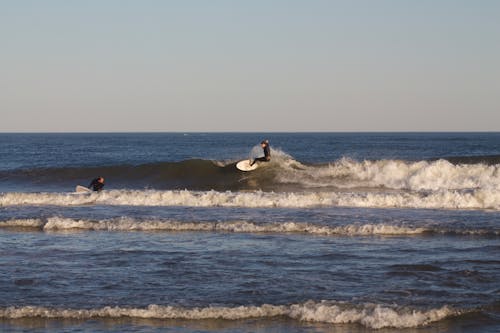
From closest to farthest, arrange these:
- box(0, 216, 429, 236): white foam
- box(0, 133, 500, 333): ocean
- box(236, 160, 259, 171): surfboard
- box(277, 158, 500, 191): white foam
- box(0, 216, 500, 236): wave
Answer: box(0, 133, 500, 333): ocean < box(0, 216, 500, 236): wave < box(0, 216, 429, 236): white foam < box(277, 158, 500, 191): white foam < box(236, 160, 259, 171): surfboard

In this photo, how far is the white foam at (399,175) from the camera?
103 feet

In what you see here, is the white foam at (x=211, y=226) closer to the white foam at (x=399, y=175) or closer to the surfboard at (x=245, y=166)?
the white foam at (x=399, y=175)

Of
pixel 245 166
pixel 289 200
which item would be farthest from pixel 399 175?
pixel 289 200

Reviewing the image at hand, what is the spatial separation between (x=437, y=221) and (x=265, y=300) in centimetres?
967

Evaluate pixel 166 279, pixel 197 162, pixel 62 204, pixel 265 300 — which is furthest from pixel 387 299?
pixel 197 162

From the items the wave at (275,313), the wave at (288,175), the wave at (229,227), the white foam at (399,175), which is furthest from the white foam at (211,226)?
the white foam at (399,175)

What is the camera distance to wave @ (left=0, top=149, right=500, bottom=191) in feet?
104

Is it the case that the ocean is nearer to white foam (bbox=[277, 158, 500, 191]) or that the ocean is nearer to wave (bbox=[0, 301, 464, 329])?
wave (bbox=[0, 301, 464, 329])

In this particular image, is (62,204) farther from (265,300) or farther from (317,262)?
(265,300)

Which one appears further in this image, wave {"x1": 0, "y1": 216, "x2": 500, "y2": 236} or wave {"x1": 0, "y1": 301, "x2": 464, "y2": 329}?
wave {"x1": 0, "y1": 216, "x2": 500, "y2": 236}

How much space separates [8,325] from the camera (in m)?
10.3

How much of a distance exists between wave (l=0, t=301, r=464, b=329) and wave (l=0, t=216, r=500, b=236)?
23.6 feet

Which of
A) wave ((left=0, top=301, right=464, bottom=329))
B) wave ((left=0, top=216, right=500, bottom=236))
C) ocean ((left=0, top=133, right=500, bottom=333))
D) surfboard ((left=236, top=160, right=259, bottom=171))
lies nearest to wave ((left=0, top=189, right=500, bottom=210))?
ocean ((left=0, top=133, right=500, bottom=333))

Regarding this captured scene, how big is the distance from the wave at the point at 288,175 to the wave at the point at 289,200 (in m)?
5.44
